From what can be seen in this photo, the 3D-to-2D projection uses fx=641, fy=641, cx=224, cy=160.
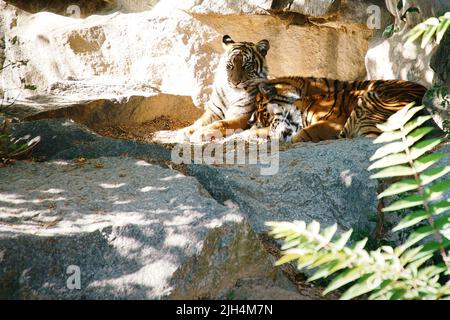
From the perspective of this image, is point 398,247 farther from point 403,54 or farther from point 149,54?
point 149,54

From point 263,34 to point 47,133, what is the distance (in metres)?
4.17

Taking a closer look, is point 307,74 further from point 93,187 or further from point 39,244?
point 39,244

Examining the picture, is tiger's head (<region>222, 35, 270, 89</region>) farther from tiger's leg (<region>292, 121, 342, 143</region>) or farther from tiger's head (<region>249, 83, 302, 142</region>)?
tiger's leg (<region>292, 121, 342, 143</region>)

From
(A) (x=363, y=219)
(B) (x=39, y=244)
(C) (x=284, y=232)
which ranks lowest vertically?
(A) (x=363, y=219)

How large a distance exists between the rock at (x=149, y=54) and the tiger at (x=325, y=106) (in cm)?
95

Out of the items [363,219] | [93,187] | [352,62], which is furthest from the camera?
[352,62]

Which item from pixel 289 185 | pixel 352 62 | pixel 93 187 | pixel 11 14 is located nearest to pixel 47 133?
pixel 93 187

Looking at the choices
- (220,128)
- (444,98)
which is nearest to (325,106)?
(220,128)

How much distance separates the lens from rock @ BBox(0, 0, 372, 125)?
8.82 m

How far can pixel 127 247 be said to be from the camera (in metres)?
3.75

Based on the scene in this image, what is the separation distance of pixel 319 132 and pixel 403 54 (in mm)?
1410

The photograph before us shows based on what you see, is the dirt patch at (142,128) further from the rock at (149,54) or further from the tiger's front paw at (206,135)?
the tiger's front paw at (206,135)
